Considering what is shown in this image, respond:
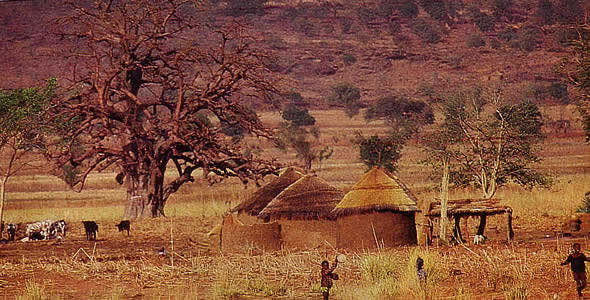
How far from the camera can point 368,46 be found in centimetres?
11681

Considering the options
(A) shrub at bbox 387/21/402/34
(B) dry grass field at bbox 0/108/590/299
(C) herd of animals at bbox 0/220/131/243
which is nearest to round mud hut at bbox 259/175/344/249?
(B) dry grass field at bbox 0/108/590/299

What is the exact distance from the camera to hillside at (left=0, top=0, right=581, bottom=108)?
334ft

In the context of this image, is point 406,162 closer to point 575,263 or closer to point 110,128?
point 110,128

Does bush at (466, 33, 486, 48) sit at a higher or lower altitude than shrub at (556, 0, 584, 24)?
lower

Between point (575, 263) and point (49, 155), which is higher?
point (49, 155)

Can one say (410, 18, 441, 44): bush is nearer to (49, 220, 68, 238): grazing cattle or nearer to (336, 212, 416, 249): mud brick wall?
(49, 220, 68, 238): grazing cattle

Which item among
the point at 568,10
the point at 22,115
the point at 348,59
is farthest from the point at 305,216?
the point at 568,10

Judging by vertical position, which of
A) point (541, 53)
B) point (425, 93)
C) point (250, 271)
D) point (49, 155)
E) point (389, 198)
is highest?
point (541, 53)

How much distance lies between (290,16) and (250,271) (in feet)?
376

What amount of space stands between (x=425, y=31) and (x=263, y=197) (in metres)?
101

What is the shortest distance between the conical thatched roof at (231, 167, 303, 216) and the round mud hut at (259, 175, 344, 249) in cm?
164

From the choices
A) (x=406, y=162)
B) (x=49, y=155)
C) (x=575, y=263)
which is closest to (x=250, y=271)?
(x=575, y=263)

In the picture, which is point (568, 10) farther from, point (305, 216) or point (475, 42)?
point (305, 216)

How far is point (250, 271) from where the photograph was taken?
50.1 ft
